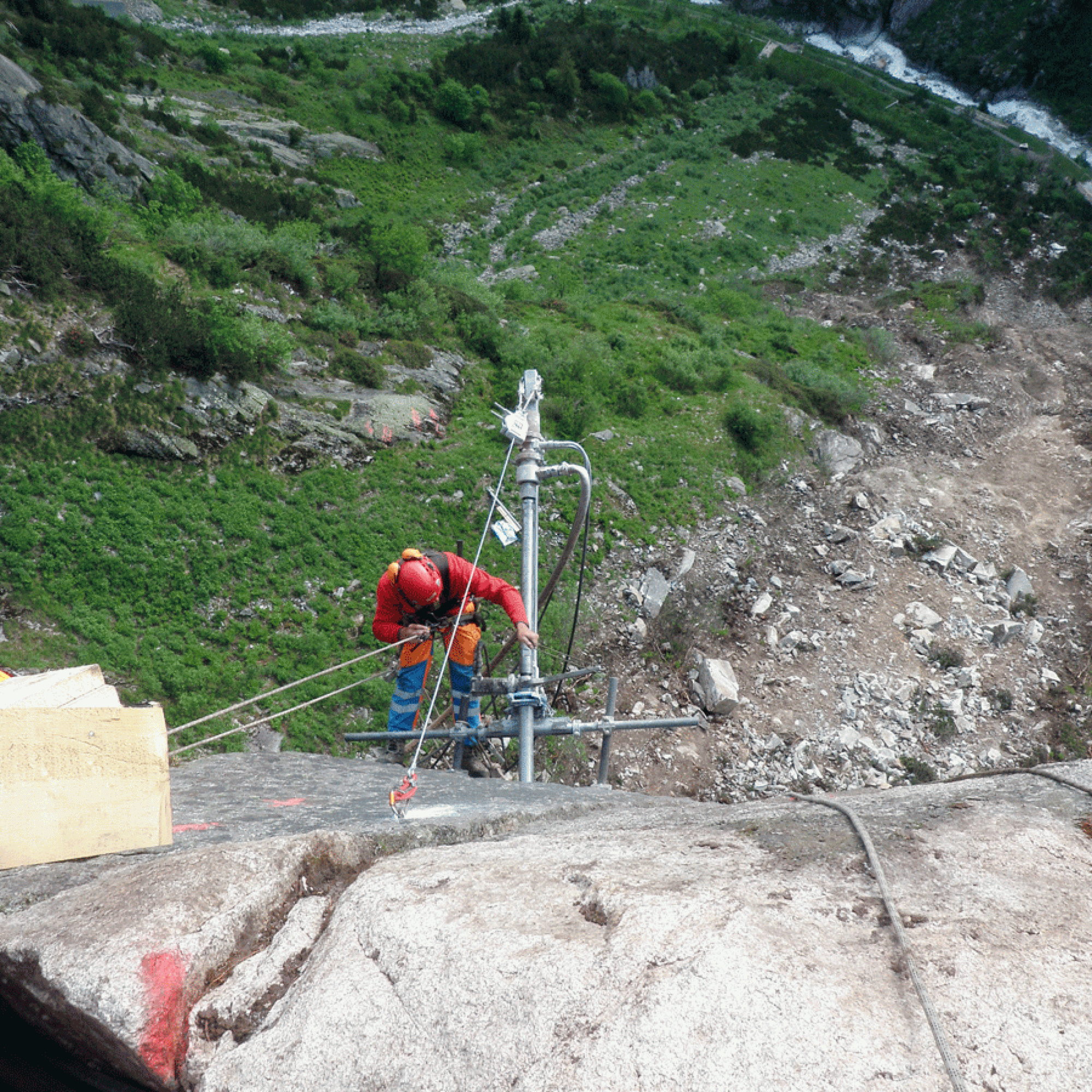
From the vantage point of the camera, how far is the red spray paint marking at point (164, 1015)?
1.81 meters

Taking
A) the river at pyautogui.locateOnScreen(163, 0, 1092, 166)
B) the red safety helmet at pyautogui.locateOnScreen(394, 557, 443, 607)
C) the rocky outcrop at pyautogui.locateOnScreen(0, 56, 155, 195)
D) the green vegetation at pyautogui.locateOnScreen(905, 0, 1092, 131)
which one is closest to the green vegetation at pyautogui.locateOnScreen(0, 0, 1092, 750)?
the rocky outcrop at pyautogui.locateOnScreen(0, 56, 155, 195)

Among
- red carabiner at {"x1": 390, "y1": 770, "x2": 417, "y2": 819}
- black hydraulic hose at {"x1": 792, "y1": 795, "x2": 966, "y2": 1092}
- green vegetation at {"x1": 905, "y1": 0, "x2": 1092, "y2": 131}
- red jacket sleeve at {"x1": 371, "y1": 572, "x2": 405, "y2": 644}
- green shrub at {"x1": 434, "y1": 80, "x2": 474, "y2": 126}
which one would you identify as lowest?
red jacket sleeve at {"x1": 371, "y1": 572, "x2": 405, "y2": 644}

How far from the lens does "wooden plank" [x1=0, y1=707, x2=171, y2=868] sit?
2377 millimetres

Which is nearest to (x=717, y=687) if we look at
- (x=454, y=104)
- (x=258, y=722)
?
(x=258, y=722)

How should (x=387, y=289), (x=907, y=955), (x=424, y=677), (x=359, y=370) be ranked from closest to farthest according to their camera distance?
(x=907, y=955) < (x=424, y=677) < (x=359, y=370) < (x=387, y=289)

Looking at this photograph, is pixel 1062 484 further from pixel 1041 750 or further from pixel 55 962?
pixel 55 962

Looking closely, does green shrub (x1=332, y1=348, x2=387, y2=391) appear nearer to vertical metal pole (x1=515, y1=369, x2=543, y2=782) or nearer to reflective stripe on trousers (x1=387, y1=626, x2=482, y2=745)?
vertical metal pole (x1=515, y1=369, x2=543, y2=782)

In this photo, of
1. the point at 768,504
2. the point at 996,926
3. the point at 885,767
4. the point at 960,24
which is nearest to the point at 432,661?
the point at 996,926

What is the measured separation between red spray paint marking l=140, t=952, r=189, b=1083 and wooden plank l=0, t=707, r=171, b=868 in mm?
854

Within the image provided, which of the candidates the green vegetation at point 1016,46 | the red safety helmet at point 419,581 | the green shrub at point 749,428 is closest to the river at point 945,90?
the green vegetation at point 1016,46

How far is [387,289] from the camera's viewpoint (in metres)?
15.8

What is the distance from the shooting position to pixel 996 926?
76.4 inches

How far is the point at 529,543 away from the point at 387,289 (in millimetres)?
12076

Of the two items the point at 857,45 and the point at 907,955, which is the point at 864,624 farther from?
A: the point at 857,45
